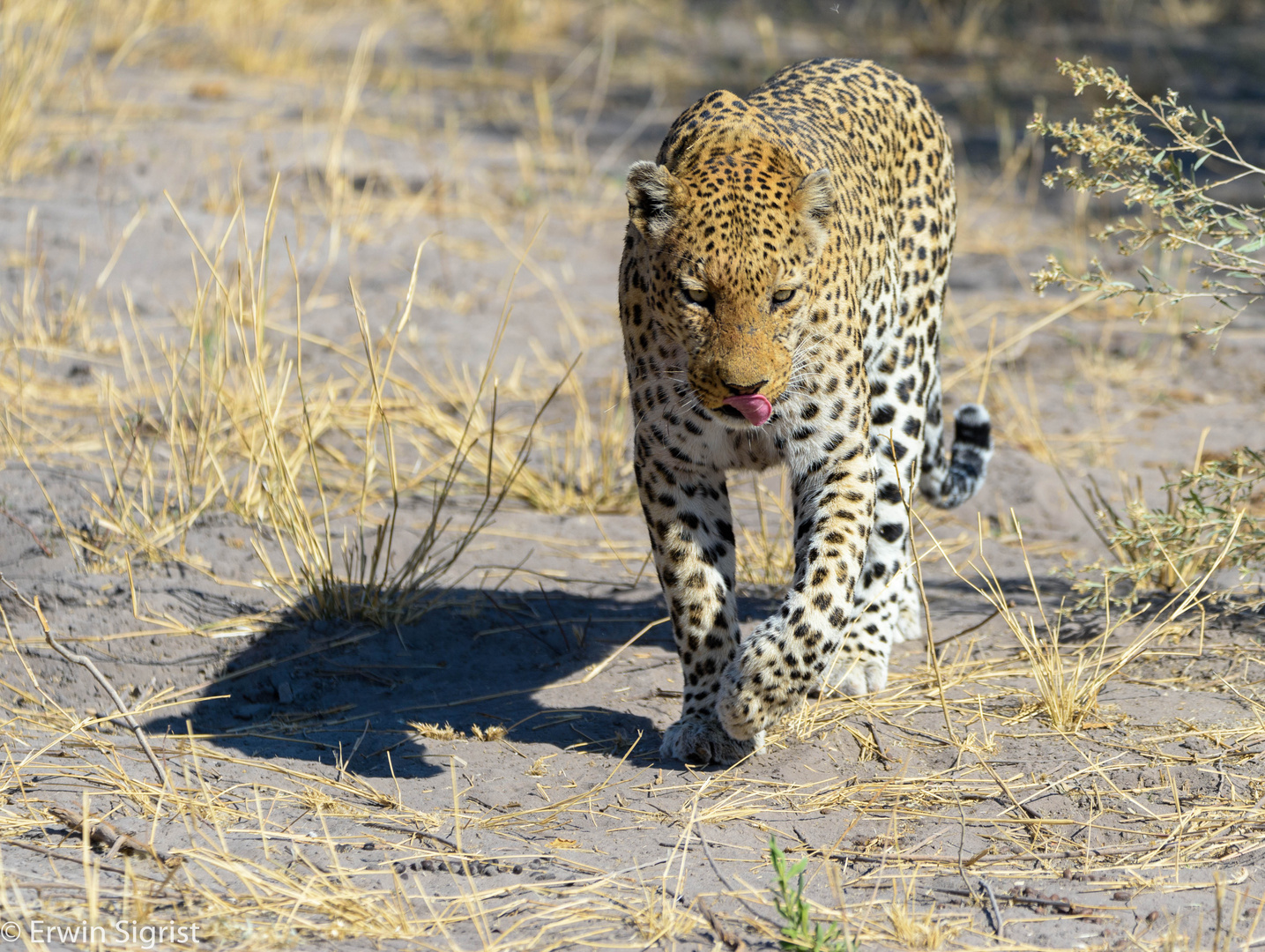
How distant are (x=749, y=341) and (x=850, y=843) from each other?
4.11 ft

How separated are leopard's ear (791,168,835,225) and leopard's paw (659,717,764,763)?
142cm

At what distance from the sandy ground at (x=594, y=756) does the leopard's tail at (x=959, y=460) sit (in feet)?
1.23

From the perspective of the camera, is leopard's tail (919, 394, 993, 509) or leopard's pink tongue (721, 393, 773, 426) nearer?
leopard's pink tongue (721, 393, 773, 426)

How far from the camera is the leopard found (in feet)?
11.9

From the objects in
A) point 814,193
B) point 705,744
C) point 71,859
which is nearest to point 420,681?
point 705,744

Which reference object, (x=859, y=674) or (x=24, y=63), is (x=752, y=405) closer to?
(x=859, y=674)

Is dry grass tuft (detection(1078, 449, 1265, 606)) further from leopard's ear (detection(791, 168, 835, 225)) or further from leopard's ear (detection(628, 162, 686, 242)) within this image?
leopard's ear (detection(628, 162, 686, 242))

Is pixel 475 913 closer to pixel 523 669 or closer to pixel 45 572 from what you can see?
pixel 523 669

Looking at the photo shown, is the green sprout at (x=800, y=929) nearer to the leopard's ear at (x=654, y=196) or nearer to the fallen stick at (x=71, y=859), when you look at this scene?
the fallen stick at (x=71, y=859)

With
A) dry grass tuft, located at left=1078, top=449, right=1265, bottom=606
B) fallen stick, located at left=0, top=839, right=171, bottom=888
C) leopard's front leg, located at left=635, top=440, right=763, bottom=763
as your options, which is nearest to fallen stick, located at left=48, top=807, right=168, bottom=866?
fallen stick, located at left=0, top=839, right=171, bottom=888

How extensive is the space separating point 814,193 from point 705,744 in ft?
4.99

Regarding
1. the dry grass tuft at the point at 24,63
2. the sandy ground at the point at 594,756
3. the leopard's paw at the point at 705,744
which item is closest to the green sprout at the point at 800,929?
the sandy ground at the point at 594,756

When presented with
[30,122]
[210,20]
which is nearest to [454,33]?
[210,20]

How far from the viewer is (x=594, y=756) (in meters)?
4.07
